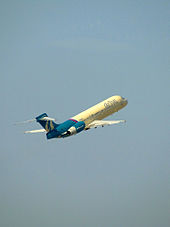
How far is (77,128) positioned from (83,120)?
6.93m

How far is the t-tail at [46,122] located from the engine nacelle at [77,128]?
437cm

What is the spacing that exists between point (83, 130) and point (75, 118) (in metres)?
4.34

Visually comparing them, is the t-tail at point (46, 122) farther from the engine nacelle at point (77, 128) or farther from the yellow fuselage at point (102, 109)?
the yellow fuselage at point (102, 109)

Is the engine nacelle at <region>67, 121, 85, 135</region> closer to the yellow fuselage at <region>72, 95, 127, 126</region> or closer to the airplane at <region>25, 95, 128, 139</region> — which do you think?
the airplane at <region>25, 95, 128, 139</region>

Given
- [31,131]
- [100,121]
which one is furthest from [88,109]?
[31,131]

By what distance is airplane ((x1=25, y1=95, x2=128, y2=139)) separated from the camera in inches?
6304

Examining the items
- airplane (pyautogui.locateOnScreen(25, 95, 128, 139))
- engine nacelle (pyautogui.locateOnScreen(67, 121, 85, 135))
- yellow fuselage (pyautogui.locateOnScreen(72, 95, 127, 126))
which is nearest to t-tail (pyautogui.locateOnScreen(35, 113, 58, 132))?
airplane (pyautogui.locateOnScreen(25, 95, 128, 139))

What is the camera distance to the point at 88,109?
579 ft

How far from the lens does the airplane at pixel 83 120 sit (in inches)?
6304

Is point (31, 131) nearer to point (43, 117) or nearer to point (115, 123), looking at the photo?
point (43, 117)

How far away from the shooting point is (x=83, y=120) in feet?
559

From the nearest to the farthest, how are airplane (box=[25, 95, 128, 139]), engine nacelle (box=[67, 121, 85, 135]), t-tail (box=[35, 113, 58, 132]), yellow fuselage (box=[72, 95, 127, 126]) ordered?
t-tail (box=[35, 113, 58, 132]) → airplane (box=[25, 95, 128, 139]) → engine nacelle (box=[67, 121, 85, 135]) → yellow fuselage (box=[72, 95, 127, 126])

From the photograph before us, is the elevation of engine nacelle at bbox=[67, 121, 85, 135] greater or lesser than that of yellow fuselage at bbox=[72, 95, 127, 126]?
lesser

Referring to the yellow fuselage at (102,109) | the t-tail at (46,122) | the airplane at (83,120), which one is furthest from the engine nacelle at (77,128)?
the t-tail at (46,122)
